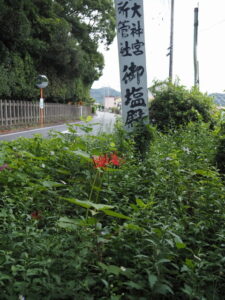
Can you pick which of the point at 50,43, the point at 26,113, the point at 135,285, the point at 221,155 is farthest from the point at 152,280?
the point at 50,43

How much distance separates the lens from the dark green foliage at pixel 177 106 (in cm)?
785

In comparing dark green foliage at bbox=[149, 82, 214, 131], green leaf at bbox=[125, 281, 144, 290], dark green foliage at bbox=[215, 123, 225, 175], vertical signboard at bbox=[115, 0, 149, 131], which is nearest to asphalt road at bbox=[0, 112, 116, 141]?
vertical signboard at bbox=[115, 0, 149, 131]

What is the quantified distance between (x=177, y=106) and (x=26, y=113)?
14701 mm

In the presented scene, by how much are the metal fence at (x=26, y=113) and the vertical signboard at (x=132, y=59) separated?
1098 centimetres

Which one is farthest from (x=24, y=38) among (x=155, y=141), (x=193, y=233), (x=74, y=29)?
(x=193, y=233)

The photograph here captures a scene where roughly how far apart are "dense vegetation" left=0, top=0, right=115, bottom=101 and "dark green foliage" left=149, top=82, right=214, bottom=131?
415 inches

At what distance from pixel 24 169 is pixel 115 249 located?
159cm

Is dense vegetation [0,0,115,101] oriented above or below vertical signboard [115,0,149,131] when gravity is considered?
above

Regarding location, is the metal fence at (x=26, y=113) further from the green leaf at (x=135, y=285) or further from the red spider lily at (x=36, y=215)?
the green leaf at (x=135, y=285)

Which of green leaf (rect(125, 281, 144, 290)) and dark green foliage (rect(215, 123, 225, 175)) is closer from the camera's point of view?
green leaf (rect(125, 281, 144, 290))

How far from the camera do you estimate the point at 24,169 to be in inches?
123

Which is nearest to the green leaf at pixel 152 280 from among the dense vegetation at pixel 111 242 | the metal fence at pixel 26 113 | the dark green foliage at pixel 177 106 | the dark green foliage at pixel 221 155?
the dense vegetation at pixel 111 242

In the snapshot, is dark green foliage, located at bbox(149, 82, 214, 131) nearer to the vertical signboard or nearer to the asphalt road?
the asphalt road

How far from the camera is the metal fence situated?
17.7m
